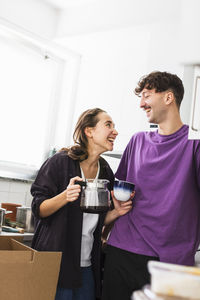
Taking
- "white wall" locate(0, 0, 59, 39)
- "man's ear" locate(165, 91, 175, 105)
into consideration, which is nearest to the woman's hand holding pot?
"man's ear" locate(165, 91, 175, 105)

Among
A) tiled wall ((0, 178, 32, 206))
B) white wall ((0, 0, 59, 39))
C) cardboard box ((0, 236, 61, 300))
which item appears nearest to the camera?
cardboard box ((0, 236, 61, 300))

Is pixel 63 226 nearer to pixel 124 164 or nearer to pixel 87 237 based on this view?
pixel 87 237

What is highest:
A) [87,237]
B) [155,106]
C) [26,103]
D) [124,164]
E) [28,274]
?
[26,103]

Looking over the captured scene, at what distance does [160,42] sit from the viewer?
3162mm

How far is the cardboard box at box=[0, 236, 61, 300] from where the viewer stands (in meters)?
1.59

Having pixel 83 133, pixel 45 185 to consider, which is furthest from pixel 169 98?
pixel 45 185

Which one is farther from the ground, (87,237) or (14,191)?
(14,191)

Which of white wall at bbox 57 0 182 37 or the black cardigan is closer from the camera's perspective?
the black cardigan

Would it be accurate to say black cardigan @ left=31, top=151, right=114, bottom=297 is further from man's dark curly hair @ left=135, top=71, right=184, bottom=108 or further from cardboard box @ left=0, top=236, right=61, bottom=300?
man's dark curly hair @ left=135, top=71, right=184, bottom=108

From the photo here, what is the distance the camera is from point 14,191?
3594 mm

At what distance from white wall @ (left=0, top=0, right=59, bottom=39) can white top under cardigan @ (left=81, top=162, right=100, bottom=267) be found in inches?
87.4

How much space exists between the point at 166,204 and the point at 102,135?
1.76 feet

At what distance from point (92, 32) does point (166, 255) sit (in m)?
2.57

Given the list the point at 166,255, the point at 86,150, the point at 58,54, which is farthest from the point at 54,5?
the point at 166,255
